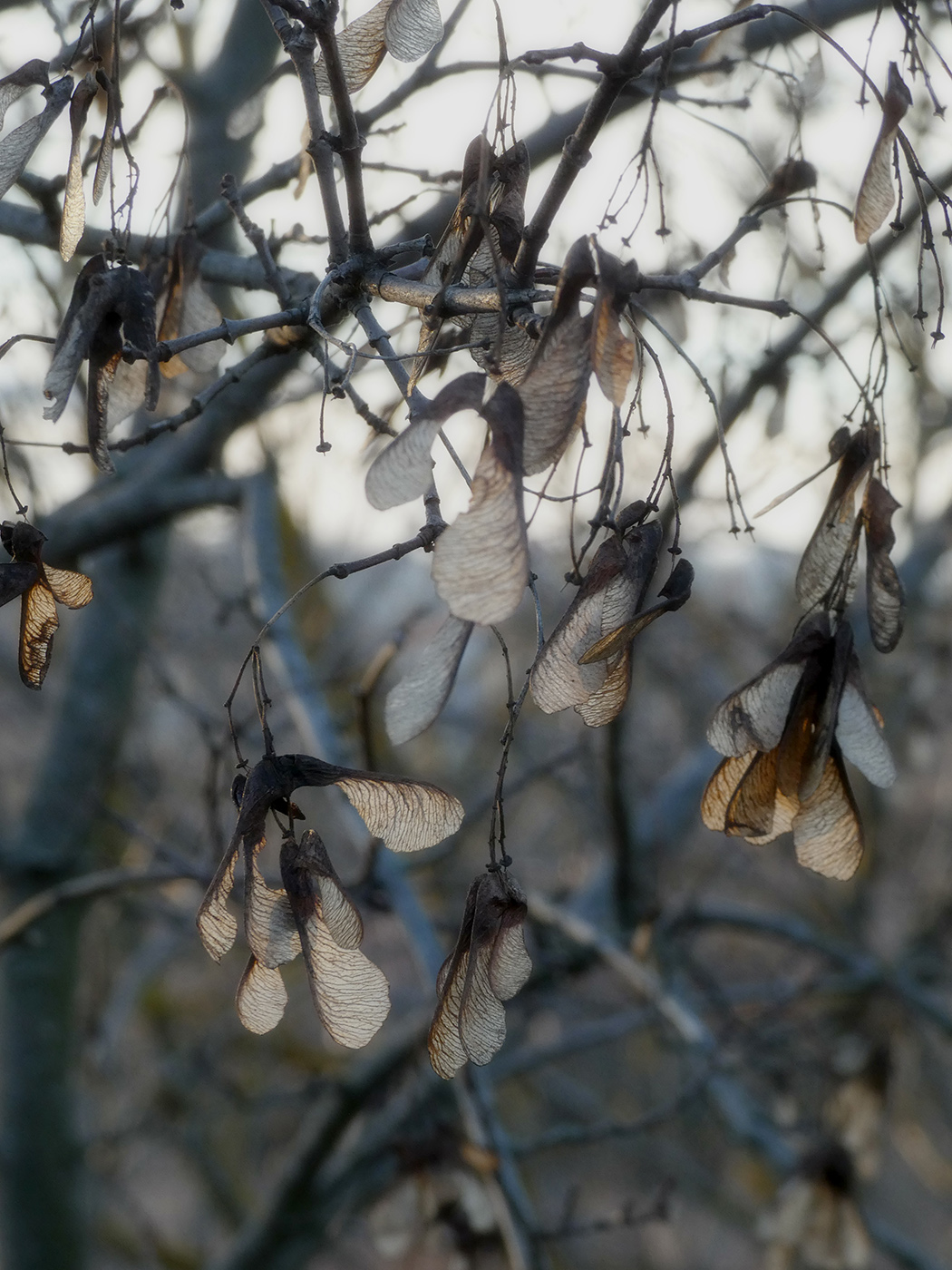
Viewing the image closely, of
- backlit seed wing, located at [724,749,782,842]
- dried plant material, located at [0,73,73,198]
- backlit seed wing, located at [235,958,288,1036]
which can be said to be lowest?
backlit seed wing, located at [235,958,288,1036]

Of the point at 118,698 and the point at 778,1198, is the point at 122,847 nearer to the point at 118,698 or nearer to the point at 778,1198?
the point at 118,698

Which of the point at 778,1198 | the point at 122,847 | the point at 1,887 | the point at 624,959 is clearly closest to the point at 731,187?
the point at 624,959

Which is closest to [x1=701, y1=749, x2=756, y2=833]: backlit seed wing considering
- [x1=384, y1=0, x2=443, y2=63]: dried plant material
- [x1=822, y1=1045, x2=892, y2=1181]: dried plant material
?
[x1=384, y1=0, x2=443, y2=63]: dried plant material

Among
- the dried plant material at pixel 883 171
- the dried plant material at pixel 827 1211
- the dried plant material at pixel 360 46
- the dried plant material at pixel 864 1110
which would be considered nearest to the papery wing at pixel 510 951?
the dried plant material at pixel 883 171

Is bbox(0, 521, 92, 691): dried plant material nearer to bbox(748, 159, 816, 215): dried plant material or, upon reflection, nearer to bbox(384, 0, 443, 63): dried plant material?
bbox(384, 0, 443, 63): dried plant material

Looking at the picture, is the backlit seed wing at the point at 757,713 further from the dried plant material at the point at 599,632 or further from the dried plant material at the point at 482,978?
the dried plant material at the point at 482,978

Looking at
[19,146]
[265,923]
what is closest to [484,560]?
[265,923]

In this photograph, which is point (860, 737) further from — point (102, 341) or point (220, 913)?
point (102, 341)
